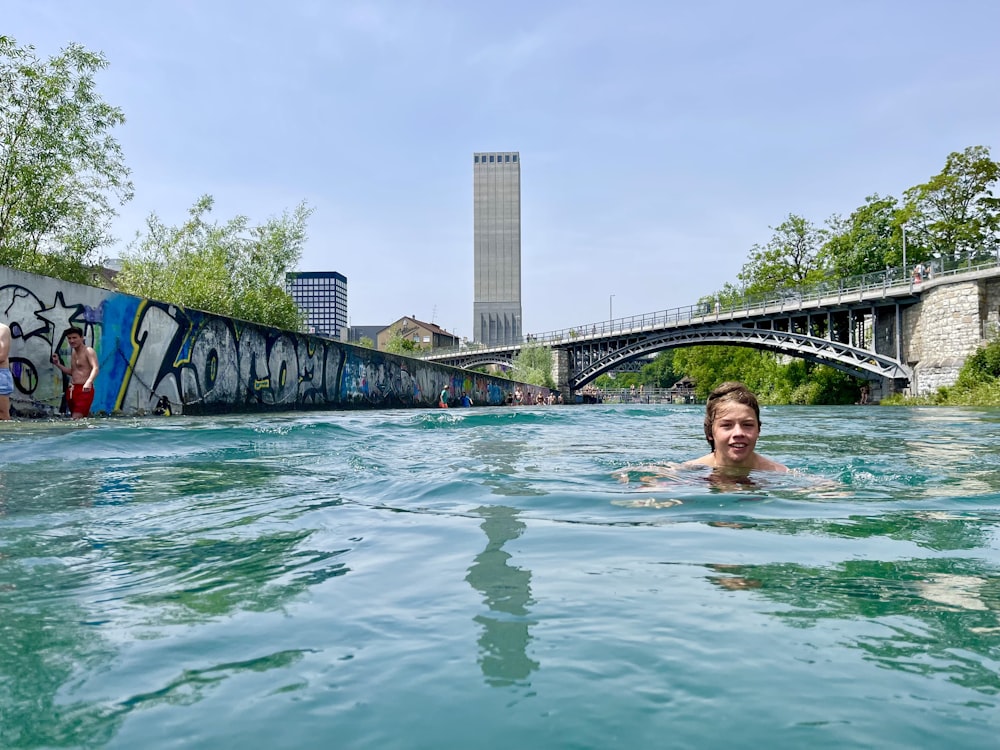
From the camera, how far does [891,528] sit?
10.7ft

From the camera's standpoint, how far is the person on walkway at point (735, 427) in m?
5.12

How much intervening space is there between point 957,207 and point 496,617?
2180 inches

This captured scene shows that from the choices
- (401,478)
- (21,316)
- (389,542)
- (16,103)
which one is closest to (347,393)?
(21,316)

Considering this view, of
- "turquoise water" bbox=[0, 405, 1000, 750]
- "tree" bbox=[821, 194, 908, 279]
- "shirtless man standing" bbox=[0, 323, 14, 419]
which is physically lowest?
"turquoise water" bbox=[0, 405, 1000, 750]

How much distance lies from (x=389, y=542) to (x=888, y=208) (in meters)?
56.9

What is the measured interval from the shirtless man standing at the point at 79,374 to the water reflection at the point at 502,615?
9143 mm

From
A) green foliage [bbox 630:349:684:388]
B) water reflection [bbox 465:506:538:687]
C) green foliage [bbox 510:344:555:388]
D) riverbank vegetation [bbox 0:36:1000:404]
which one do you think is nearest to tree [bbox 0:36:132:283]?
riverbank vegetation [bbox 0:36:1000:404]

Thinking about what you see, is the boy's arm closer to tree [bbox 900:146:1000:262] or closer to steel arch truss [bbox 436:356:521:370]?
tree [bbox 900:146:1000:262]

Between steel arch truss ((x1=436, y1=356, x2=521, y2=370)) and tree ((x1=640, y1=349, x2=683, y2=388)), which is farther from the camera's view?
tree ((x1=640, y1=349, x2=683, y2=388))

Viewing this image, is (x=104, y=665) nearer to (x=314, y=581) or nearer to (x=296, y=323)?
(x=314, y=581)

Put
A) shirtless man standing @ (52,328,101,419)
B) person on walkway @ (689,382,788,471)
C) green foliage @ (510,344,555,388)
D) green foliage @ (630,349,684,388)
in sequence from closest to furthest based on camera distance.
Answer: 1. person on walkway @ (689,382,788,471)
2. shirtless man standing @ (52,328,101,419)
3. green foliage @ (510,344,555,388)
4. green foliage @ (630,349,684,388)

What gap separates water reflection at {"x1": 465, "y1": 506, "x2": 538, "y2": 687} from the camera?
5.10ft

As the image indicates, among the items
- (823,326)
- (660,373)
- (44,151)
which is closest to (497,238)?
(660,373)

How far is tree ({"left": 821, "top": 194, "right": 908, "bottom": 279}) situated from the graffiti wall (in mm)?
41919
